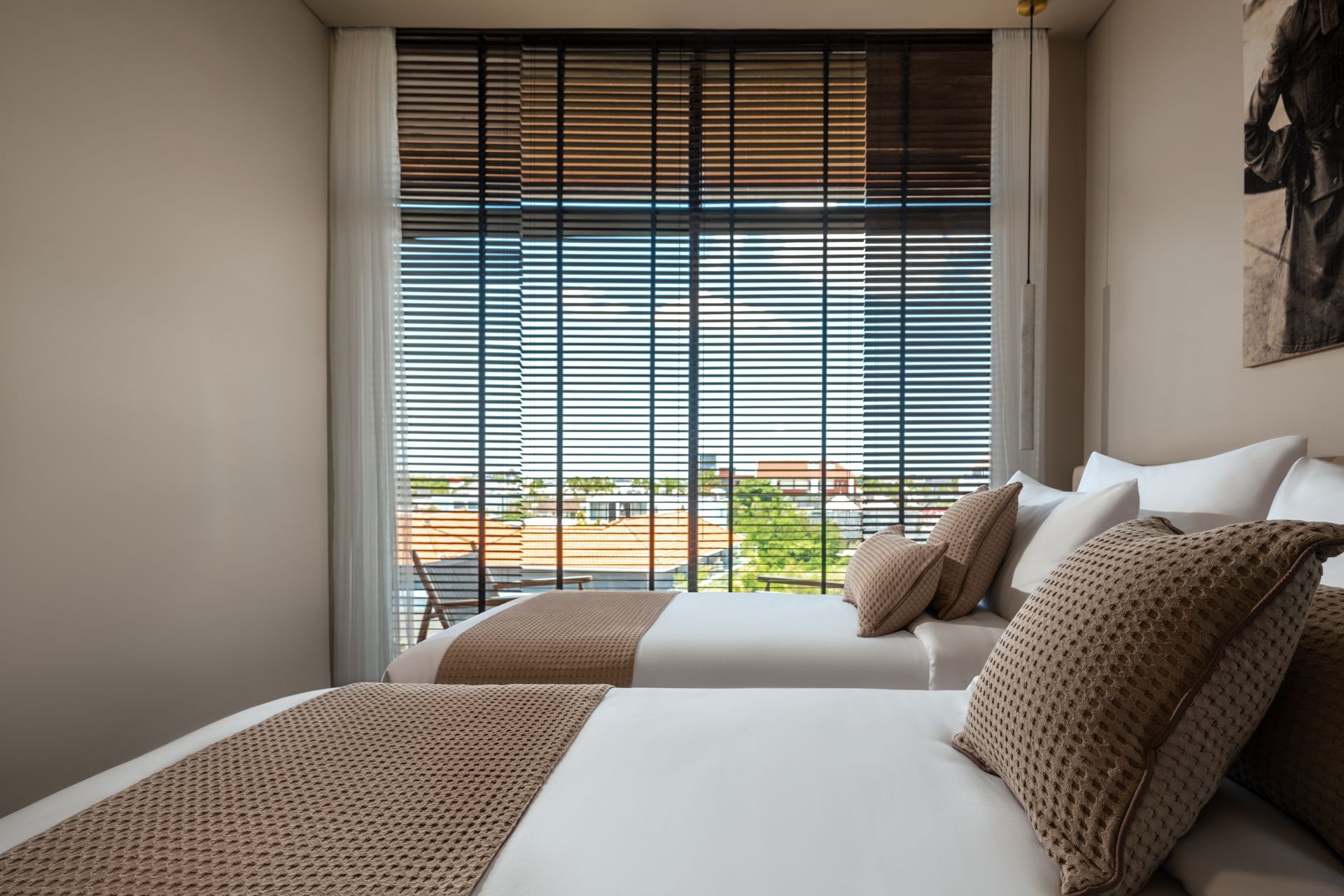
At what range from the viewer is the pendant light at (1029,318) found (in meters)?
2.83

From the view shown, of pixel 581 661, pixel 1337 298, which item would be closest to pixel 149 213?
pixel 581 661

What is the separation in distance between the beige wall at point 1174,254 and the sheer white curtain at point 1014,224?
0.70ft

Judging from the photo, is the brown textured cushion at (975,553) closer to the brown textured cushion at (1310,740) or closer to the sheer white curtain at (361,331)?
the brown textured cushion at (1310,740)

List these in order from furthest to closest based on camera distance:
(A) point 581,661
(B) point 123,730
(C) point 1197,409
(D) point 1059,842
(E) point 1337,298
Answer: (C) point 1197,409, (B) point 123,730, (A) point 581,661, (E) point 1337,298, (D) point 1059,842

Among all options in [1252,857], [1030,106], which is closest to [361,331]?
[1030,106]

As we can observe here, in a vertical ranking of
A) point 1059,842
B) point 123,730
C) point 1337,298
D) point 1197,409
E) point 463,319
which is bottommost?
point 123,730

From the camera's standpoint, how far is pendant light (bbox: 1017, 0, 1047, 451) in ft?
9.29

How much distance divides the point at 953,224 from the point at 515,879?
3374mm

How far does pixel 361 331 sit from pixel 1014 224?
306cm

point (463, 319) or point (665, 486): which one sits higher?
point (463, 319)

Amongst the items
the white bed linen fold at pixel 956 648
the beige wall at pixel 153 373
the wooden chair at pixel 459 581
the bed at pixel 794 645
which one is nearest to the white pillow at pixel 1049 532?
the bed at pixel 794 645

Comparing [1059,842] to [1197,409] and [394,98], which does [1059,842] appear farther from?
[394,98]

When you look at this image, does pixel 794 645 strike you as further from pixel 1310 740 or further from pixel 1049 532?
pixel 1310 740

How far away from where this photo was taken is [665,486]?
3.54 m
